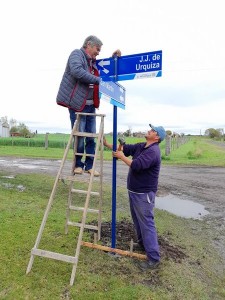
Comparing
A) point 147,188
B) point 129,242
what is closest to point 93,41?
point 147,188

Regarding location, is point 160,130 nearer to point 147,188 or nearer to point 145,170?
point 145,170

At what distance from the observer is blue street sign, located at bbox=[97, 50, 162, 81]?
4.81 m

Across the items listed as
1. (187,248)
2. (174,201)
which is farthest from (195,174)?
(187,248)

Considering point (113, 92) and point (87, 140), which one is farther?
point (87, 140)

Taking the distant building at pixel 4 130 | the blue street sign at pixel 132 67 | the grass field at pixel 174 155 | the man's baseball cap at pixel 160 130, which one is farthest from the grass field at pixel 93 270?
the distant building at pixel 4 130

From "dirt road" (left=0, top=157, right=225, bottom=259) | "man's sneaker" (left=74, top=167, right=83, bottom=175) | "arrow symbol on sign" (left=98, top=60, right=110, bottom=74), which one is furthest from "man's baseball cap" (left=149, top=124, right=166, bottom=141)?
"dirt road" (left=0, top=157, right=225, bottom=259)

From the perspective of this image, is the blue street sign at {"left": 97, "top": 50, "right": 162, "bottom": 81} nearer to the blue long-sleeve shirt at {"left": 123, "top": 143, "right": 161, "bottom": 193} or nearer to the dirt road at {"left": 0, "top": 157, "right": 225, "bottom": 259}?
the blue long-sleeve shirt at {"left": 123, "top": 143, "right": 161, "bottom": 193}

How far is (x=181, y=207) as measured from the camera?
9367 millimetres

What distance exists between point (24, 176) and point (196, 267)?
28.5ft

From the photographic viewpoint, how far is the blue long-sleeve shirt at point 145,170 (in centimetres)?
490

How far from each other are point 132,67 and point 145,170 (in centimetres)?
168

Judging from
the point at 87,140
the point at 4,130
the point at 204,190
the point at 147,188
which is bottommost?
the point at 204,190

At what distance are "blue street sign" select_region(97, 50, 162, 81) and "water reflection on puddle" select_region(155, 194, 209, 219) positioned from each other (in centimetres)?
482

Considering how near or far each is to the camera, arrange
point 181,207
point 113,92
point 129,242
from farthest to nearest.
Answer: point 181,207 < point 129,242 < point 113,92
